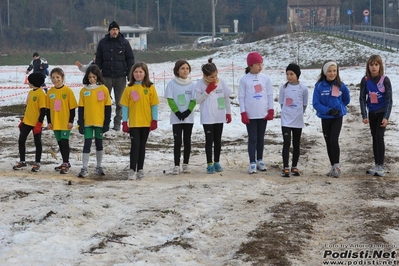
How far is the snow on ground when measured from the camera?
6.14 m

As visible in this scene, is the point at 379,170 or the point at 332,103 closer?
the point at 379,170

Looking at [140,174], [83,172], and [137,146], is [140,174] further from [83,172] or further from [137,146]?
[83,172]

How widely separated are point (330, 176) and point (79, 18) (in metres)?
83.6

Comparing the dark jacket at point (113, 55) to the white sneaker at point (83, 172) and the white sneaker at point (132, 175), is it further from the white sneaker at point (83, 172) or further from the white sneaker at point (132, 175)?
the white sneaker at point (132, 175)

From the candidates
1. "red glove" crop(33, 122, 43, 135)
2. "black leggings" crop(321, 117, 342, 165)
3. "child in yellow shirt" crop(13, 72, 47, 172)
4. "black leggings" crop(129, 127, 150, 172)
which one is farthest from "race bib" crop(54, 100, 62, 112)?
"black leggings" crop(321, 117, 342, 165)

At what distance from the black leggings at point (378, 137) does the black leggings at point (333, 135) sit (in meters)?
0.55

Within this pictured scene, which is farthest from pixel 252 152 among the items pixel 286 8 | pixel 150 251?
pixel 286 8

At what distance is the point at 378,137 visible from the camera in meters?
10.3

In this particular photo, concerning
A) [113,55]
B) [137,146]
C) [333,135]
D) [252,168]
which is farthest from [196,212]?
[113,55]

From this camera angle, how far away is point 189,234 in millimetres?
6684

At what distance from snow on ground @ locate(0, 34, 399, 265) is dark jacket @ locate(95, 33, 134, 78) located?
1.99 metres

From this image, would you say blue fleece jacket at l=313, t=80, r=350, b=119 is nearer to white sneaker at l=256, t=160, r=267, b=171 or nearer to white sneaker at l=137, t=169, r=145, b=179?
white sneaker at l=256, t=160, r=267, b=171

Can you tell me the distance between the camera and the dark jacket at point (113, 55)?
45.7ft

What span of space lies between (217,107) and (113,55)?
13.9 feet
